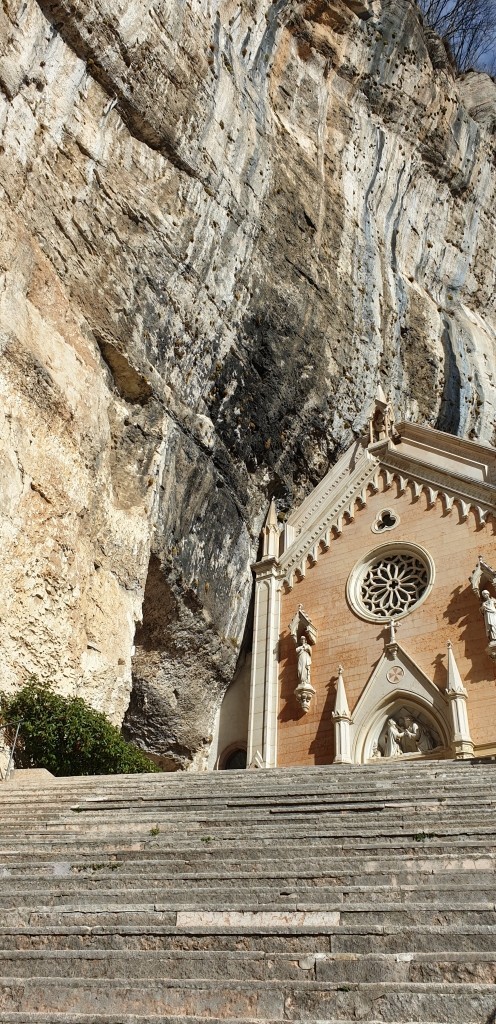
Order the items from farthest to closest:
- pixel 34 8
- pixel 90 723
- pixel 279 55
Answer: pixel 279 55 < pixel 34 8 < pixel 90 723

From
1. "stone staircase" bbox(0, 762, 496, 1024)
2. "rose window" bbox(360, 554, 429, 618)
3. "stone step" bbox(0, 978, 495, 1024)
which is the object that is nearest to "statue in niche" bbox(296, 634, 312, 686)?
"rose window" bbox(360, 554, 429, 618)

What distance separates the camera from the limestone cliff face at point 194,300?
1343 centimetres

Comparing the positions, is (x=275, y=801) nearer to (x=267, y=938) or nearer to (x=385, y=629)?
(x=267, y=938)

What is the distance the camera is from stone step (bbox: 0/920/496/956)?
502 cm

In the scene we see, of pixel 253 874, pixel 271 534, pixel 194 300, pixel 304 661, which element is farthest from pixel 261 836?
pixel 271 534

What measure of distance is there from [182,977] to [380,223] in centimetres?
2204

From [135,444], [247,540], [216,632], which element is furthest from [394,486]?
[135,444]

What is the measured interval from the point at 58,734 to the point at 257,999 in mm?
7278

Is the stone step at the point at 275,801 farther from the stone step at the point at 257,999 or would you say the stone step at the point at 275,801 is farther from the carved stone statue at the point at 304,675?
the carved stone statue at the point at 304,675

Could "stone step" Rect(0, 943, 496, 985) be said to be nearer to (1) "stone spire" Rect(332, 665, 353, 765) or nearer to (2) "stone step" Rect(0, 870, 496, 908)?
(2) "stone step" Rect(0, 870, 496, 908)

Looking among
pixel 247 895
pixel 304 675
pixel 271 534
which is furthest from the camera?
pixel 271 534

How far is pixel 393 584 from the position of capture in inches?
737

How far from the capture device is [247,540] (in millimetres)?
20109

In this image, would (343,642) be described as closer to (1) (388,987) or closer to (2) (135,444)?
(2) (135,444)
